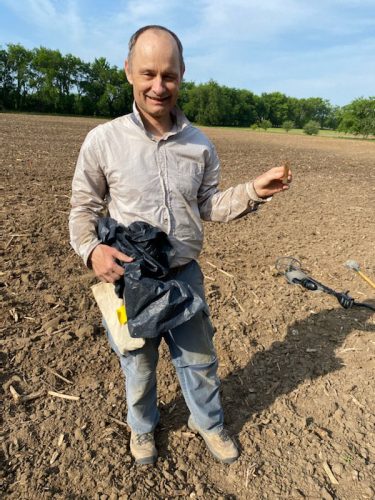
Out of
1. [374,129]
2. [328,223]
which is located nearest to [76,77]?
[374,129]

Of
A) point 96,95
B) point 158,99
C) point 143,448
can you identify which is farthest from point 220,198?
point 96,95

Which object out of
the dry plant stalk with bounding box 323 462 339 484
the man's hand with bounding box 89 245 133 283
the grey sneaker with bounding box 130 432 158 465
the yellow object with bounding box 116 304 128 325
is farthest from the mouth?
the dry plant stalk with bounding box 323 462 339 484

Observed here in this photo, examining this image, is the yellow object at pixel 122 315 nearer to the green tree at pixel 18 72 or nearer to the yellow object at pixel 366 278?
the yellow object at pixel 366 278

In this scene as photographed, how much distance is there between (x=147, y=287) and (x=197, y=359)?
0.69 metres

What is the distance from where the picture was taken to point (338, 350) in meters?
3.82

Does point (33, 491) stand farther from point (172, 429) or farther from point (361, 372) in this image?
point (361, 372)

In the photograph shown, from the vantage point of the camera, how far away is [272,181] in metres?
2.20

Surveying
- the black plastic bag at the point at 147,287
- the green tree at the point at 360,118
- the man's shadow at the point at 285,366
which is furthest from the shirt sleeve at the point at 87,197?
the green tree at the point at 360,118

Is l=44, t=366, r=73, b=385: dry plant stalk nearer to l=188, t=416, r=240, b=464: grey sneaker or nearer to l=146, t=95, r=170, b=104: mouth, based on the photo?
l=188, t=416, r=240, b=464: grey sneaker

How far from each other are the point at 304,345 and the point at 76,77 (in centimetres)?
9563

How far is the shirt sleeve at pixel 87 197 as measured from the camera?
2121 mm

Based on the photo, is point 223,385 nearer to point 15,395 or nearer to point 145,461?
point 145,461

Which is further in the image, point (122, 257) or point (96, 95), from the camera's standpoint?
point (96, 95)

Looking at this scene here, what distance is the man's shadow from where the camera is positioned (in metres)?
3.10
